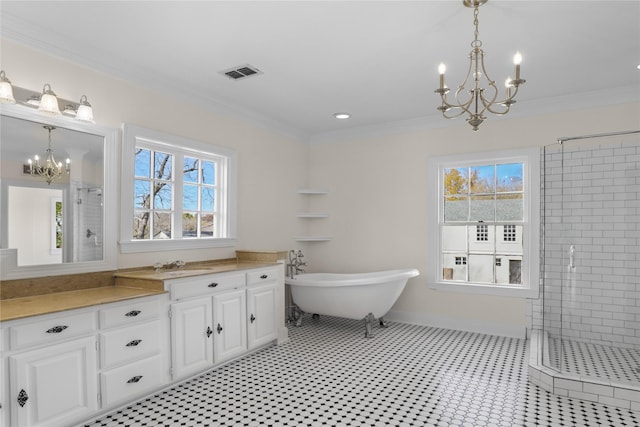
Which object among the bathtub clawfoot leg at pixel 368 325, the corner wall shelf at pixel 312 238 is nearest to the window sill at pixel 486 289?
the bathtub clawfoot leg at pixel 368 325

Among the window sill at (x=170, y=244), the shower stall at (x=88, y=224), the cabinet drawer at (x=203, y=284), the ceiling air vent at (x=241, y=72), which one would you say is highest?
the ceiling air vent at (x=241, y=72)

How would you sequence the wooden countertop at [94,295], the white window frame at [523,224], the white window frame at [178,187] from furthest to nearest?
the white window frame at [523,224]
the white window frame at [178,187]
the wooden countertop at [94,295]

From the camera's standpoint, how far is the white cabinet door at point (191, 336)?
3.10 metres

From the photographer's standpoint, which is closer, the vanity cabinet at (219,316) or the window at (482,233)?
the vanity cabinet at (219,316)

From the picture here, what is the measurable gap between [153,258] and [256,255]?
1076 mm

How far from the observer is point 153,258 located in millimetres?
3643

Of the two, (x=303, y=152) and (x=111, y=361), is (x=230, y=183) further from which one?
(x=111, y=361)

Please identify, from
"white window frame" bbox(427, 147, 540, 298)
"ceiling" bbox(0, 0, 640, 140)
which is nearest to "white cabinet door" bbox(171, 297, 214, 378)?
"ceiling" bbox(0, 0, 640, 140)

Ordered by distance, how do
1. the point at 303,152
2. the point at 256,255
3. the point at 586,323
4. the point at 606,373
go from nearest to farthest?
the point at 606,373 < the point at 586,323 < the point at 256,255 < the point at 303,152

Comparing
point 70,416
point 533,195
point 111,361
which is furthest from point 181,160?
point 533,195

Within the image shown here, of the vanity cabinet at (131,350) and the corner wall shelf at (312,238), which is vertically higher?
the corner wall shelf at (312,238)

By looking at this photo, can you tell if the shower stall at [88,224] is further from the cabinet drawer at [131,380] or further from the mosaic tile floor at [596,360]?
the mosaic tile floor at [596,360]

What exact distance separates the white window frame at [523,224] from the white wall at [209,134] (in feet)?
6.17

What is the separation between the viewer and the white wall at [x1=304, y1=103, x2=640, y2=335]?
14.4 ft
